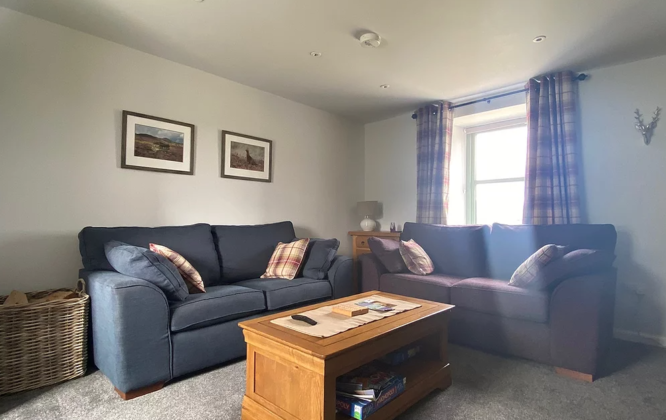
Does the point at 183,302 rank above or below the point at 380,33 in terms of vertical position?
below

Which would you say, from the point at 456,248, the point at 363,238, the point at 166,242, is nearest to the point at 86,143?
the point at 166,242

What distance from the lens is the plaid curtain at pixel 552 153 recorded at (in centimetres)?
311

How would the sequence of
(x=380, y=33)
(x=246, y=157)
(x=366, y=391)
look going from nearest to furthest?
(x=366, y=391) → (x=380, y=33) → (x=246, y=157)

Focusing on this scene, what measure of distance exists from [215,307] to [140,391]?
1.85 ft

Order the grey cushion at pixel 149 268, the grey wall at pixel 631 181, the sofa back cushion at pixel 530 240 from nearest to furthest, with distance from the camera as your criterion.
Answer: the grey cushion at pixel 149 268 → the sofa back cushion at pixel 530 240 → the grey wall at pixel 631 181

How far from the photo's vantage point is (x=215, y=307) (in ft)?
7.21

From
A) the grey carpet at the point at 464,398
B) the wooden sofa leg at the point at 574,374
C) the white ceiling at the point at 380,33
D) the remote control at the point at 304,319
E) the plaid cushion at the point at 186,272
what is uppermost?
the white ceiling at the point at 380,33

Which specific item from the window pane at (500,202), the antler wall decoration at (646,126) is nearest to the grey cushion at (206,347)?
the window pane at (500,202)

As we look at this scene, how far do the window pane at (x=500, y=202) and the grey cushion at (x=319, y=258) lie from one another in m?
2.03

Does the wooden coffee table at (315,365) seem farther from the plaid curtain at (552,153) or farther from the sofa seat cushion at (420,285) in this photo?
the plaid curtain at (552,153)

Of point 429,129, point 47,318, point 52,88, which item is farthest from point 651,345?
point 52,88

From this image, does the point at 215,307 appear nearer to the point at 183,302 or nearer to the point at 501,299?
the point at 183,302

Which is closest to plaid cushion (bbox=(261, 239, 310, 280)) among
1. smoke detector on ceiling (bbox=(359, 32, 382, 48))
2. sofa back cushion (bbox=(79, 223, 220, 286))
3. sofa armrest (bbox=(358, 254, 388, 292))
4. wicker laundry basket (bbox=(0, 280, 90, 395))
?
sofa back cushion (bbox=(79, 223, 220, 286))

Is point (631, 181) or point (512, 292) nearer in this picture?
point (512, 292)
